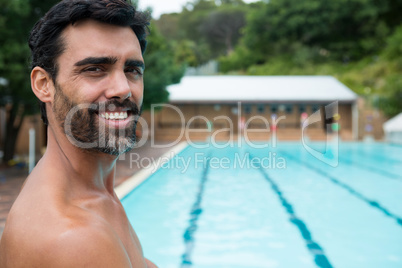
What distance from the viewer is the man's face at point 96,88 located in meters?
1.06

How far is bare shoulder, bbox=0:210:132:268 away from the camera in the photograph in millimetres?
898

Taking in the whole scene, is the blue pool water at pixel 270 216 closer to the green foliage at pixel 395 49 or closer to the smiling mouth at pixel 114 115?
the smiling mouth at pixel 114 115

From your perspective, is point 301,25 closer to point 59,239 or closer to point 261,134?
point 261,134

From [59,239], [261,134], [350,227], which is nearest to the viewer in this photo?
[59,239]

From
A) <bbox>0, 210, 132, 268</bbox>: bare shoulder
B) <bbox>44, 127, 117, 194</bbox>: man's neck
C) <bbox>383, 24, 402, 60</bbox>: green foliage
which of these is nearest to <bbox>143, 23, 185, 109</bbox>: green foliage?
<bbox>44, 127, 117, 194</bbox>: man's neck

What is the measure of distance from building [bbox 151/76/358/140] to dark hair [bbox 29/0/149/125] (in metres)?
23.7

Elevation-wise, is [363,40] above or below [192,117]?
above

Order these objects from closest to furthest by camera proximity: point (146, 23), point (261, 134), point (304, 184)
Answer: point (146, 23) < point (304, 184) < point (261, 134)

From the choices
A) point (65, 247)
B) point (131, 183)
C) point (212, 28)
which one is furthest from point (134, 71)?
point (212, 28)

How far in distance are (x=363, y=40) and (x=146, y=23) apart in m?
45.9

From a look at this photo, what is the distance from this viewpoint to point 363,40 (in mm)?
42594

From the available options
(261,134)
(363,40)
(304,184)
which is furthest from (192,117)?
(363,40)

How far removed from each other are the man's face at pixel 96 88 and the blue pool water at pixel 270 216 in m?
4.11

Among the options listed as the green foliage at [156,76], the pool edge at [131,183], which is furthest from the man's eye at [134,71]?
the green foliage at [156,76]
